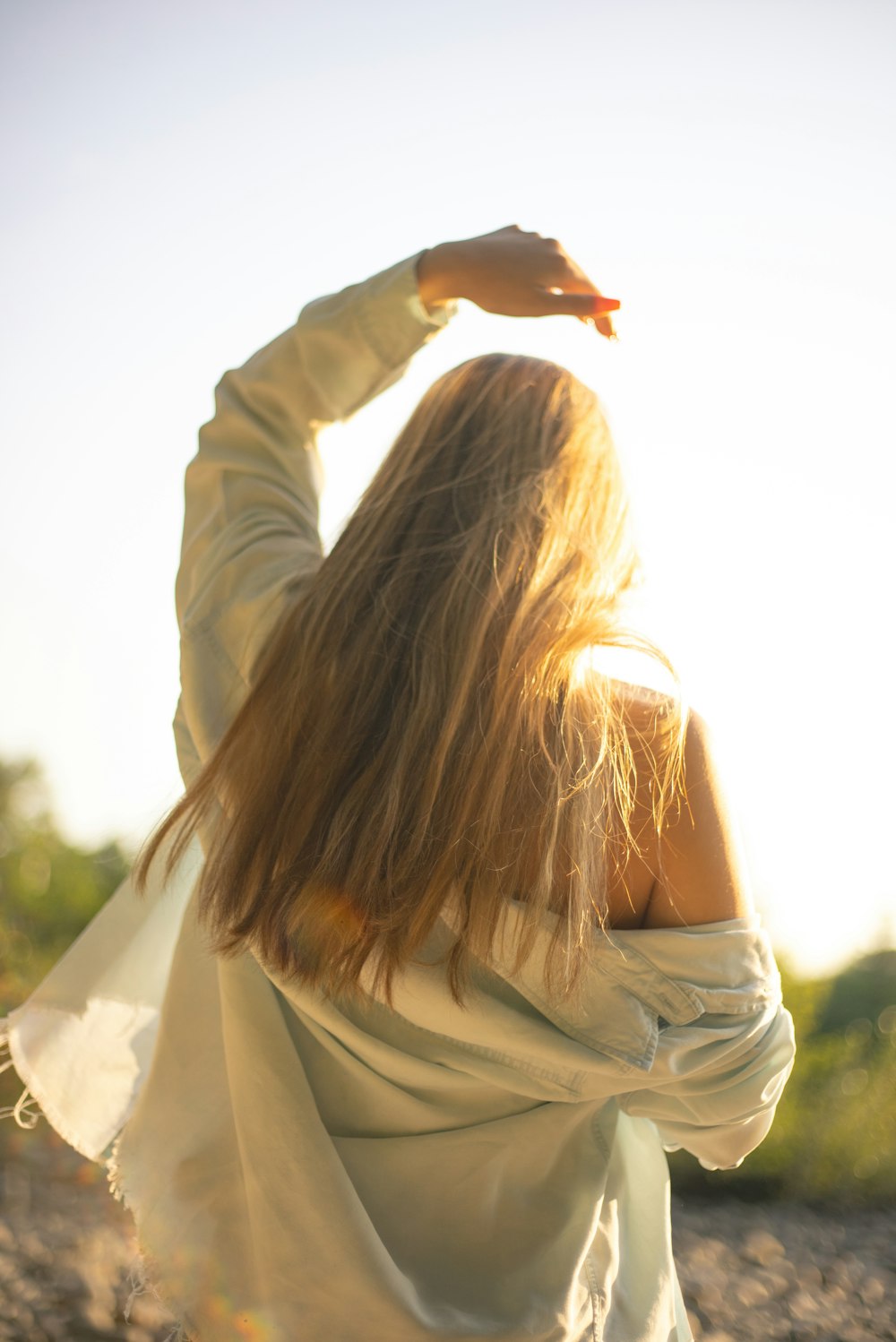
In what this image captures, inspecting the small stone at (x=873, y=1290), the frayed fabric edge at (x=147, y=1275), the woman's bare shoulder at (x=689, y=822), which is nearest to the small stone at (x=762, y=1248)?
the small stone at (x=873, y=1290)

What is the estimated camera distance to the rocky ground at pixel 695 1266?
7.69 feet

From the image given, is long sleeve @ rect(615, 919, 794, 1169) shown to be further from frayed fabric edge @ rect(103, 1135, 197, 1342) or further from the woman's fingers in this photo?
the woman's fingers


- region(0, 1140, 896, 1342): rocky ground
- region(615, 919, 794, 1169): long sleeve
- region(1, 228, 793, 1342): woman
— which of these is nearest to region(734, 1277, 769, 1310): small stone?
region(0, 1140, 896, 1342): rocky ground

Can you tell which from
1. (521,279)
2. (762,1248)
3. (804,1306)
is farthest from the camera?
(762,1248)

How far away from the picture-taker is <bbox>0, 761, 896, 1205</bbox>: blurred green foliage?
335 cm

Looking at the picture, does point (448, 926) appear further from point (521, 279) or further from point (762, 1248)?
point (762, 1248)

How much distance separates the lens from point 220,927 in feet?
3.77

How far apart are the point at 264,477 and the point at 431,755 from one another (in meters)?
0.57

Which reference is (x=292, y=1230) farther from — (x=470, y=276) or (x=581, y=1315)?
(x=470, y=276)

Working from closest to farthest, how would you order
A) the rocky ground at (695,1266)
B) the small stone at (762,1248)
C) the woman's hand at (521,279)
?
the woman's hand at (521,279) → the rocky ground at (695,1266) → the small stone at (762,1248)

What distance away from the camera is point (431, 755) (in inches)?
42.2

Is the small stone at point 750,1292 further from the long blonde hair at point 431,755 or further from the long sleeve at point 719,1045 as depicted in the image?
the long blonde hair at point 431,755

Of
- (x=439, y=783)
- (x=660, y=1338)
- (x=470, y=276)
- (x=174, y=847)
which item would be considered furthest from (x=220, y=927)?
(x=470, y=276)

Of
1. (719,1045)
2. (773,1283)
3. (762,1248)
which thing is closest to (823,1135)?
(762,1248)
